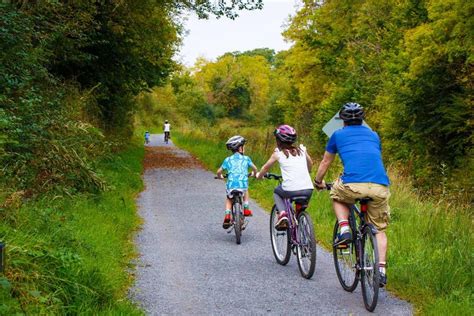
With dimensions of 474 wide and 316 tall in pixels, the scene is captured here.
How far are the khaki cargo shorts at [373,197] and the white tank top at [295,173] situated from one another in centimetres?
118

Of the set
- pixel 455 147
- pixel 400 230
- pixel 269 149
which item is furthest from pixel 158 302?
pixel 269 149

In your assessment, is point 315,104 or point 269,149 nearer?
point 269,149

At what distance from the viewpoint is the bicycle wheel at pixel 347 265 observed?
5961mm

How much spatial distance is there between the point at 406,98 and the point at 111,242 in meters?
13.9

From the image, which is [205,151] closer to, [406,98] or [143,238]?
[406,98]

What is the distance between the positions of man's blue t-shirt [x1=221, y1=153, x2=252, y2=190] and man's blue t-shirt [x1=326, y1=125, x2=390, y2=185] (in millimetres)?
3021

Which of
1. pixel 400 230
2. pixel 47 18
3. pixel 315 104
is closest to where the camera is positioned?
pixel 400 230

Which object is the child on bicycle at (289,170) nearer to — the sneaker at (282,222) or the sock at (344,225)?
the sneaker at (282,222)

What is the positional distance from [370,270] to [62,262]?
301cm

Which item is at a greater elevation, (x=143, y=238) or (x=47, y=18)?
(x=47, y=18)

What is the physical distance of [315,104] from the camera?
42.9 meters

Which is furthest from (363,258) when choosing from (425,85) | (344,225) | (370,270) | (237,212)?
(425,85)

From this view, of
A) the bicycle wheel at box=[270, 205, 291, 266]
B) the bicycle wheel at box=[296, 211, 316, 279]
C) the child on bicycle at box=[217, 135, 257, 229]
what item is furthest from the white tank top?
the child on bicycle at box=[217, 135, 257, 229]

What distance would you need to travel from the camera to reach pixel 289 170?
697 cm
